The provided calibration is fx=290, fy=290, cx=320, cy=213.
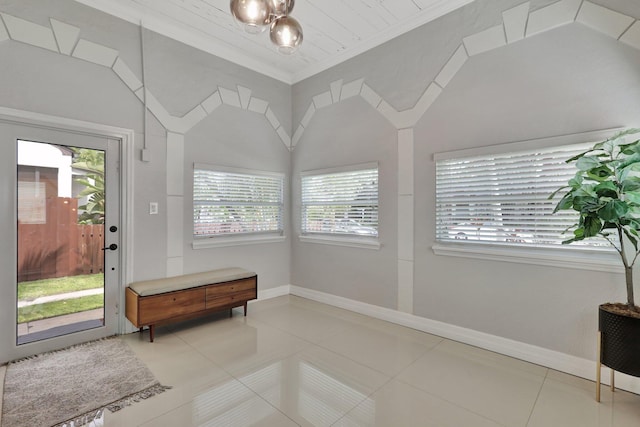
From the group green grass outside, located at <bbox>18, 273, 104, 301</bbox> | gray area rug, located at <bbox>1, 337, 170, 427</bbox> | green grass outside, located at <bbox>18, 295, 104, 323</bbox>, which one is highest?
green grass outside, located at <bbox>18, 273, 104, 301</bbox>

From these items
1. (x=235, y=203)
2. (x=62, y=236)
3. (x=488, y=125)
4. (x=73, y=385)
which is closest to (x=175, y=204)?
(x=235, y=203)

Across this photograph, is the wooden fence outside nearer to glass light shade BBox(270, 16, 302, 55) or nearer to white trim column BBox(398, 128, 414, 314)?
glass light shade BBox(270, 16, 302, 55)

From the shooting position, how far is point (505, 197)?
274 cm

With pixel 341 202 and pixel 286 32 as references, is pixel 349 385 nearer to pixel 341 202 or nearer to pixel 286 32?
pixel 341 202

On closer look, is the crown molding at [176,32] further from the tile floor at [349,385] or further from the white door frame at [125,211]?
the tile floor at [349,385]

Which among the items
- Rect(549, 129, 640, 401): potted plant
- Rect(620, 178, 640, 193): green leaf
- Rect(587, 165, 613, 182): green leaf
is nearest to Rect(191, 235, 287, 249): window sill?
Rect(549, 129, 640, 401): potted plant

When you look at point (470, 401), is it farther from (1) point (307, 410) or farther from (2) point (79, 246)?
(2) point (79, 246)

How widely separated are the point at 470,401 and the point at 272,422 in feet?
4.59

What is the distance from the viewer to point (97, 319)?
3.05 m

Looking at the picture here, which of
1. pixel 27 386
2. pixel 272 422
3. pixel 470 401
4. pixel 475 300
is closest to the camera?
pixel 272 422

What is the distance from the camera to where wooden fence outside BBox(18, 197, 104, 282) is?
269cm

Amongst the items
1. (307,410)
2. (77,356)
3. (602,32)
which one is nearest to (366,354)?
(307,410)

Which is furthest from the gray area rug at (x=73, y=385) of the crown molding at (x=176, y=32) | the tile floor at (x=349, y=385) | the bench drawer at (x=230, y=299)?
the crown molding at (x=176, y=32)

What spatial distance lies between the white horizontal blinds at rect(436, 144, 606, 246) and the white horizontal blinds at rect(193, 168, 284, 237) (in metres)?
2.47
